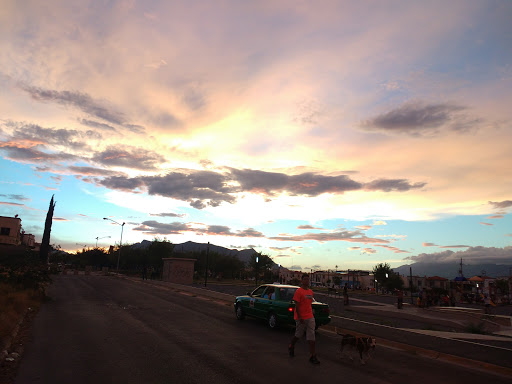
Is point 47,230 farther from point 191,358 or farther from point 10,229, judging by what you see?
point 191,358

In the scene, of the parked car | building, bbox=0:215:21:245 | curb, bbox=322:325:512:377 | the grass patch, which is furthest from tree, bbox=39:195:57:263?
curb, bbox=322:325:512:377

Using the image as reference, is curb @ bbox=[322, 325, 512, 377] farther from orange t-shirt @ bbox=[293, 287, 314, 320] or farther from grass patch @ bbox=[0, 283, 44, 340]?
grass patch @ bbox=[0, 283, 44, 340]

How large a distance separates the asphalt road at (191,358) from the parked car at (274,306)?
494mm

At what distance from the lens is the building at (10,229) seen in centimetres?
6904

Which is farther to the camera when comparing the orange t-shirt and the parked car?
the parked car

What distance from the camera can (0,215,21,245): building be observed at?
227 ft

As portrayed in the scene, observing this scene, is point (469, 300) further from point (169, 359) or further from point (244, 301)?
point (169, 359)

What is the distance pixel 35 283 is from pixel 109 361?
15.2m

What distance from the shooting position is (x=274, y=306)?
1299 centimetres

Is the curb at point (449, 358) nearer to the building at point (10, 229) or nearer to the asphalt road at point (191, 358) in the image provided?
the asphalt road at point (191, 358)

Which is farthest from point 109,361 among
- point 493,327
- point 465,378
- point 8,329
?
point 493,327

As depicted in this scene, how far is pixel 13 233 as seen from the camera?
70750 mm

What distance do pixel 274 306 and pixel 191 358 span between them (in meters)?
5.48

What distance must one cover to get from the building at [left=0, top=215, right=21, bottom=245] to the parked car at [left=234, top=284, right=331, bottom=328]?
70.9 metres
